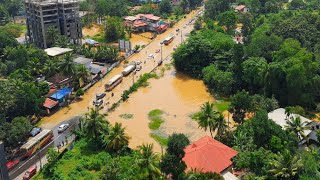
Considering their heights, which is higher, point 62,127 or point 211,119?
point 211,119

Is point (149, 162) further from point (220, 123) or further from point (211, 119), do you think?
point (220, 123)

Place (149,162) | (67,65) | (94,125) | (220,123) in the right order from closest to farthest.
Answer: (149,162), (220,123), (94,125), (67,65)

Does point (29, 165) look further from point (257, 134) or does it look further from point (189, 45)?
point (189, 45)

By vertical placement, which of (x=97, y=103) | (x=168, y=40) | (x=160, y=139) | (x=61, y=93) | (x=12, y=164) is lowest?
(x=12, y=164)

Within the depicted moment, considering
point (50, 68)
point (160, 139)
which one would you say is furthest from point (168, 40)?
point (160, 139)

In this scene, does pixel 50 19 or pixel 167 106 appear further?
pixel 50 19

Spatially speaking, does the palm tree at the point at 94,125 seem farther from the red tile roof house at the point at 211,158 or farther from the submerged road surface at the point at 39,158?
the red tile roof house at the point at 211,158
